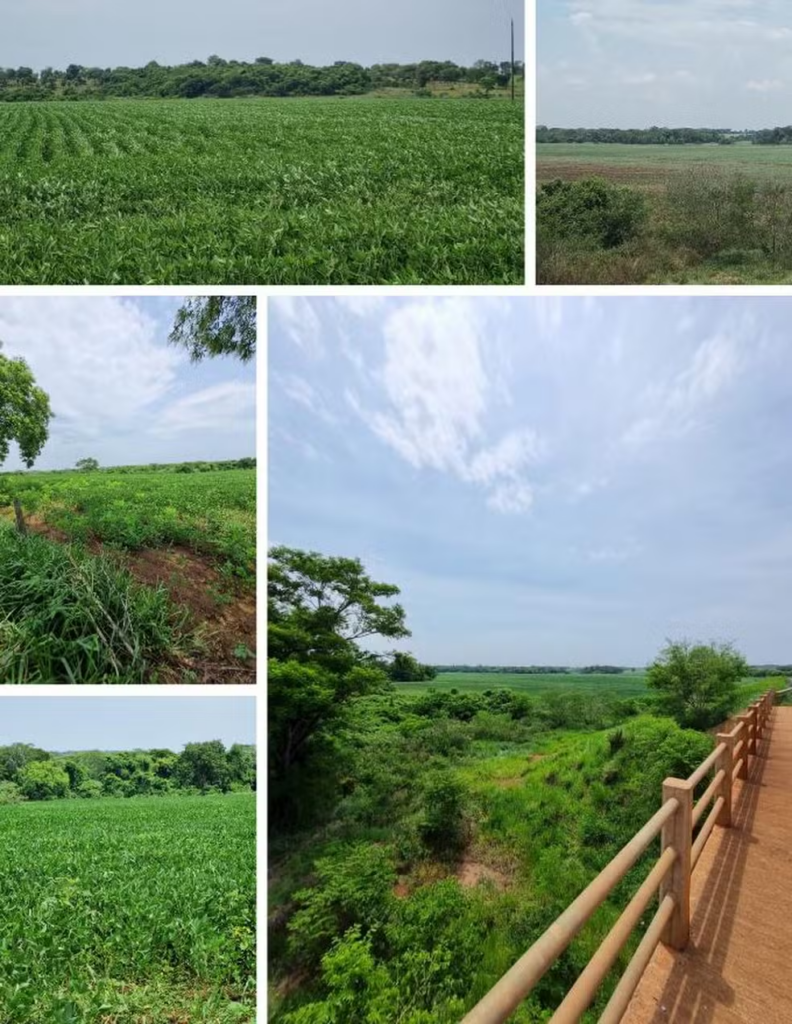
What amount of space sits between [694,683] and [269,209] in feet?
27.1

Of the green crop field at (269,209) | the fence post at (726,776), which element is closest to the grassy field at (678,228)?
the green crop field at (269,209)

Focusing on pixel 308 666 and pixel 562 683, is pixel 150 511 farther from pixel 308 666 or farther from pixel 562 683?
pixel 562 683

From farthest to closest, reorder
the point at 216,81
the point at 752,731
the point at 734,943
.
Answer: the point at 216,81 → the point at 752,731 → the point at 734,943

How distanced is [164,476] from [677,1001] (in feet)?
13.3

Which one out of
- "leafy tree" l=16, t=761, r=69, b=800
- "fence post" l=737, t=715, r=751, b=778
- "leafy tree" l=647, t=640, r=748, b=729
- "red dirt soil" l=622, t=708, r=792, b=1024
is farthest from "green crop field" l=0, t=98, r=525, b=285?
"leafy tree" l=16, t=761, r=69, b=800

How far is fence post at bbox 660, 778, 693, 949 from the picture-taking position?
7.25 ft

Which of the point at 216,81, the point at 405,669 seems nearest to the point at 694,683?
the point at 405,669

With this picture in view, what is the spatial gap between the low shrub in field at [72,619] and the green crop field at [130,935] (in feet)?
6.07

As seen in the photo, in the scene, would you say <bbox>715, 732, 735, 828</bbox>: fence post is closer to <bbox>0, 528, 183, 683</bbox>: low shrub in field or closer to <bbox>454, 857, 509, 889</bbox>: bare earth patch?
<bbox>0, 528, 183, 683</bbox>: low shrub in field

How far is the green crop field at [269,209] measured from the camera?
4664mm

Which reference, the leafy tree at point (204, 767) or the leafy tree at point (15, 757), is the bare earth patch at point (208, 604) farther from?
the leafy tree at point (15, 757)

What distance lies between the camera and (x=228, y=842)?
616 centimetres

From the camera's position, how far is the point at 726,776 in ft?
11.3

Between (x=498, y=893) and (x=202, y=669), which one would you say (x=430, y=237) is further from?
(x=498, y=893)
